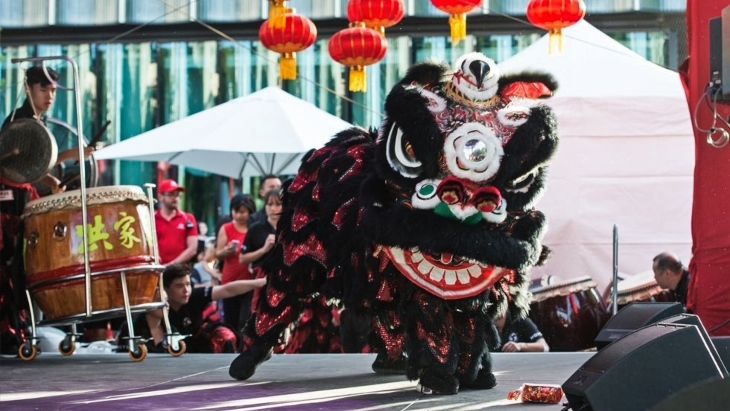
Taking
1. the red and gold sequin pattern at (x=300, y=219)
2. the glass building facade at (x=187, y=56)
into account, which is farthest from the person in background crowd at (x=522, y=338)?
the glass building facade at (x=187, y=56)

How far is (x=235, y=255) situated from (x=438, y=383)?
4262 mm

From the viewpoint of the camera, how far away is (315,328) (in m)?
5.74

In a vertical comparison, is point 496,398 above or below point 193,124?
below

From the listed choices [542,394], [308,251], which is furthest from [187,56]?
[542,394]

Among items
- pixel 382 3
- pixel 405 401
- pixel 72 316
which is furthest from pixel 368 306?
pixel 382 3

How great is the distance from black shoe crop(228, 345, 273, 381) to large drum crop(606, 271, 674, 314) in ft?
10.7

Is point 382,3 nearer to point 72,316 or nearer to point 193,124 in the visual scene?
point 193,124

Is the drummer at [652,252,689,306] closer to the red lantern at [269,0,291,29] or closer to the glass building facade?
the red lantern at [269,0,291,29]

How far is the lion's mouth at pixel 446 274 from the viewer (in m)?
4.17

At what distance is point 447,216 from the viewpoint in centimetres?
411

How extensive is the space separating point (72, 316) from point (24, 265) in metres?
0.45

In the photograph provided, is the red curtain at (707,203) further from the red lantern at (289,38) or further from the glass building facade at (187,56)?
the glass building facade at (187,56)

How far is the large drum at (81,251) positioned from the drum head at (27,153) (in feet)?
0.47

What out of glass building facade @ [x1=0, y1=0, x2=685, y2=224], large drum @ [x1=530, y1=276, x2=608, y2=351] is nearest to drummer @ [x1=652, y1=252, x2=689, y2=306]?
large drum @ [x1=530, y1=276, x2=608, y2=351]
